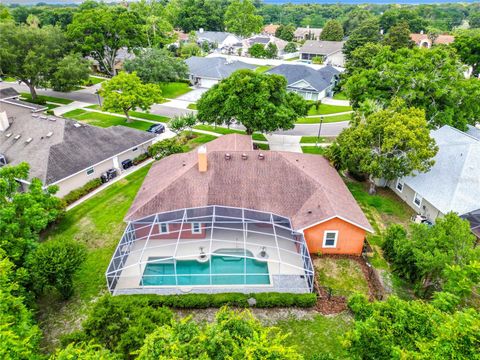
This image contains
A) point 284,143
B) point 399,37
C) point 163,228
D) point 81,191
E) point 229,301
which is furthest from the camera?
point 399,37

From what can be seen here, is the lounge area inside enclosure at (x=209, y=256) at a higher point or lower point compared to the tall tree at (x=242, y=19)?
lower

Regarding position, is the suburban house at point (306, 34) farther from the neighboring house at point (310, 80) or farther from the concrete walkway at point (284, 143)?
the concrete walkway at point (284, 143)

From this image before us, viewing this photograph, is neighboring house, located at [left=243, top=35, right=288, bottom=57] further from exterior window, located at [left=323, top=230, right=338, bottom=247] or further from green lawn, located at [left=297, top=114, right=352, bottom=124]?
exterior window, located at [left=323, top=230, right=338, bottom=247]

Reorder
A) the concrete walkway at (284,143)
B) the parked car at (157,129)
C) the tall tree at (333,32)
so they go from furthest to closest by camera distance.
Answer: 1. the tall tree at (333,32)
2. the parked car at (157,129)
3. the concrete walkway at (284,143)

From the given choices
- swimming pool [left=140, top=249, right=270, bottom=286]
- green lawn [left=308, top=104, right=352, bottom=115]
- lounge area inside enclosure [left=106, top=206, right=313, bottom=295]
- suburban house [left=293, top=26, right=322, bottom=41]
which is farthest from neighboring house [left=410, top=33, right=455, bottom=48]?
swimming pool [left=140, top=249, right=270, bottom=286]

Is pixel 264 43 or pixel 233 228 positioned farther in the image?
pixel 264 43

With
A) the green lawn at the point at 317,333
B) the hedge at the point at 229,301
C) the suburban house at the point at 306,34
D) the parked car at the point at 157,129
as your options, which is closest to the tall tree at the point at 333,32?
the suburban house at the point at 306,34

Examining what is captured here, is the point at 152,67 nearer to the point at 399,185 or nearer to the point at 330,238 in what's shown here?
the point at 399,185

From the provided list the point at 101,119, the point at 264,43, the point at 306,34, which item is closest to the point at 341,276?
the point at 101,119
